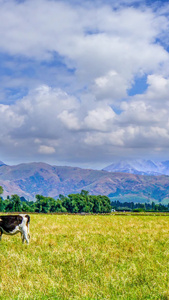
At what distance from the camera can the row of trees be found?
144 meters

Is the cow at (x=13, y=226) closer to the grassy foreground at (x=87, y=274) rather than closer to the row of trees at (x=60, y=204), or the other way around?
the grassy foreground at (x=87, y=274)

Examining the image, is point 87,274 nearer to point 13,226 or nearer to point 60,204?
point 13,226

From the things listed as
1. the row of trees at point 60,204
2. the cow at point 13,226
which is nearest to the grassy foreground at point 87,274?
the cow at point 13,226

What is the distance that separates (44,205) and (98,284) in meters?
142

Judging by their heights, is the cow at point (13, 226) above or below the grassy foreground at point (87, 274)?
above

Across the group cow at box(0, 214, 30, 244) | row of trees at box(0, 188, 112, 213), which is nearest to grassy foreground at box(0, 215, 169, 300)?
cow at box(0, 214, 30, 244)

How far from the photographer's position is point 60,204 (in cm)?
14925

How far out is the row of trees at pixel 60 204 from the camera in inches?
5684

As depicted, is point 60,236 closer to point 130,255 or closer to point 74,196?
point 130,255

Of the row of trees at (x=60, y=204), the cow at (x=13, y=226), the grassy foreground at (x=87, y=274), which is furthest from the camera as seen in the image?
the row of trees at (x=60, y=204)

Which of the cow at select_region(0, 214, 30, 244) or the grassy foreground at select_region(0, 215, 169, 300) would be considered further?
the cow at select_region(0, 214, 30, 244)

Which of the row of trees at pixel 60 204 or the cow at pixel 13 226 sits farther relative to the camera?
the row of trees at pixel 60 204

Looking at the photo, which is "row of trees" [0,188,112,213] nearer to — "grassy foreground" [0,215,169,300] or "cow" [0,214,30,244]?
"cow" [0,214,30,244]

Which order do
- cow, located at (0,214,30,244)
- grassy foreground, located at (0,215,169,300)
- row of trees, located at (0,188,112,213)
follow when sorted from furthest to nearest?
row of trees, located at (0,188,112,213) → cow, located at (0,214,30,244) → grassy foreground, located at (0,215,169,300)
